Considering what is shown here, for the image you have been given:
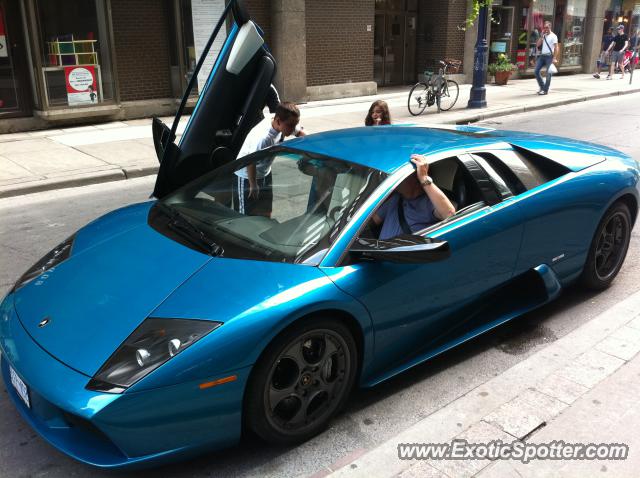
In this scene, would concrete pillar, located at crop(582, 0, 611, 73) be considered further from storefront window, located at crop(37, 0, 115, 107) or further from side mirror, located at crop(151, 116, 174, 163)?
side mirror, located at crop(151, 116, 174, 163)

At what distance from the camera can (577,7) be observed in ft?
81.7

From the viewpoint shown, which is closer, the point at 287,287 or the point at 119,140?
the point at 287,287

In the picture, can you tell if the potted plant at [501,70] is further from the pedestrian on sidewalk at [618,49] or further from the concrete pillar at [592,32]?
the concrete pillar at [592,32]

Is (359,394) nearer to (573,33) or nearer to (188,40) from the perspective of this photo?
(188,40)

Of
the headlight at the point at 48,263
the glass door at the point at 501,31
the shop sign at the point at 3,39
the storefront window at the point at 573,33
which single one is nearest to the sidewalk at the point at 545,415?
the headlight at the point at 48,263

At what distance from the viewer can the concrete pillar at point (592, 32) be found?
25.4 meters

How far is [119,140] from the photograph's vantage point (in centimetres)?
1136

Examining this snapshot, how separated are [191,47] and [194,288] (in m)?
12.0

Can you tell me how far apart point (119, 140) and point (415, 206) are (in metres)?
8.76

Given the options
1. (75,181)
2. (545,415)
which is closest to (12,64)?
(75,181)

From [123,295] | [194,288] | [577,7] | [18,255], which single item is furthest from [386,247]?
[577,7]

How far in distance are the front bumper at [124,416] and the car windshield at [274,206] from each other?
777 mm

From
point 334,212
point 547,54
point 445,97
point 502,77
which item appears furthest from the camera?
point 502,77

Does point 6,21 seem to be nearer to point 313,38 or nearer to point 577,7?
point 313,38
